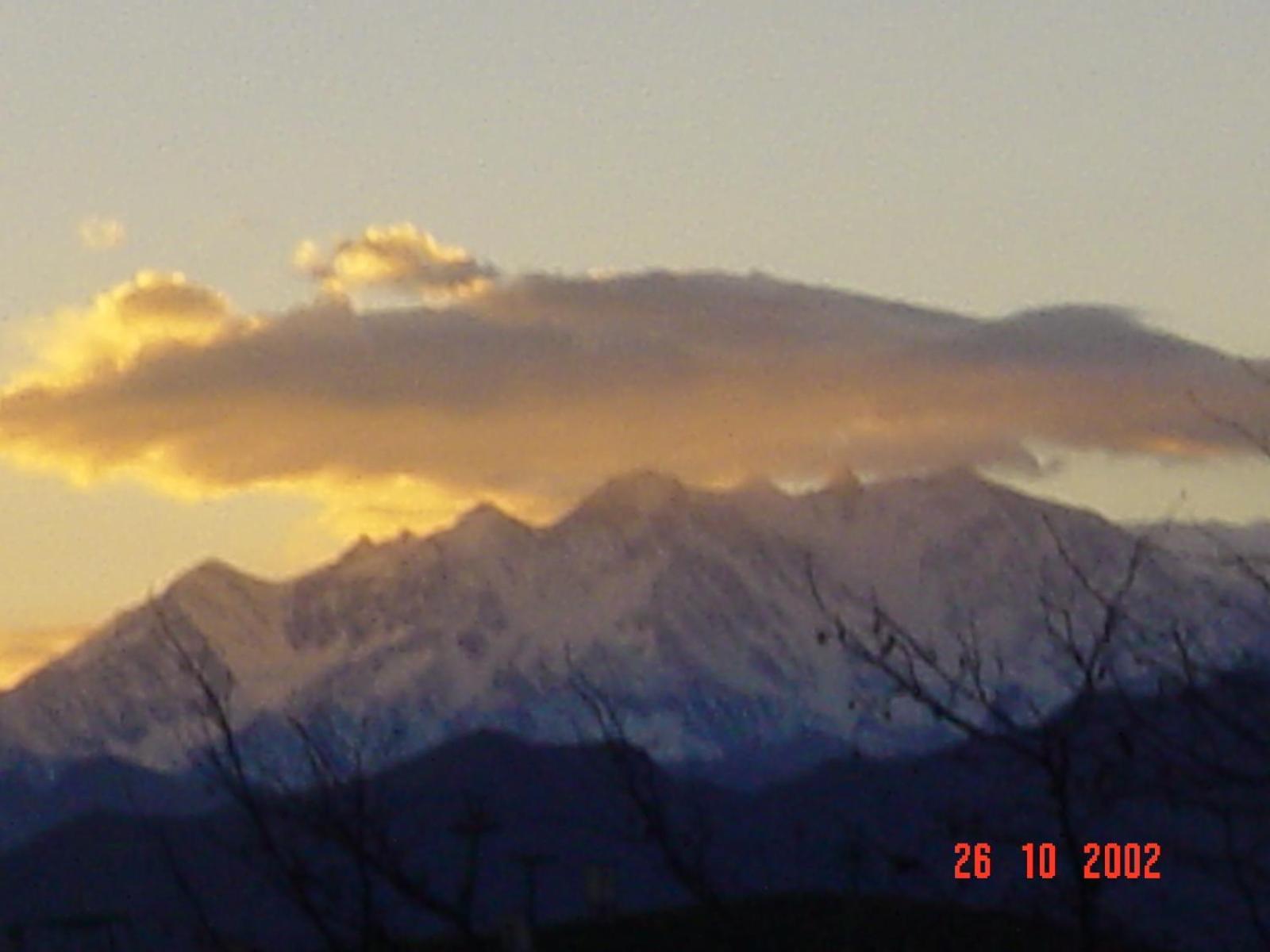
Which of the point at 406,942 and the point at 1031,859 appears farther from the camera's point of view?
the point at 406,942

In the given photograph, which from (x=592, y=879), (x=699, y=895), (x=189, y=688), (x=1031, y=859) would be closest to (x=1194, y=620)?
(x=1031, y=859)

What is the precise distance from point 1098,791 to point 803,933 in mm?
7100

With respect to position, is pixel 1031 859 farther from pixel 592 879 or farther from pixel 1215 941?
pixel 592 879

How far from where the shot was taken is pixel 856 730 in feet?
47.8

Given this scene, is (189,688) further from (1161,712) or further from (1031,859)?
(1161,712)

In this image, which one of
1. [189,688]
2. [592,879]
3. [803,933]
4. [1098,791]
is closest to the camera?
[1098,791]

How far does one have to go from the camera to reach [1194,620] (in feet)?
44.3

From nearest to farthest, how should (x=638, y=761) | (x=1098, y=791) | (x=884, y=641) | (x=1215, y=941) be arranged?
(x=1098, y=791)
(x=884, y=641)
(x=638, y=761)
(x=1215, y=941)

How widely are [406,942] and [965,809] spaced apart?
2.64 meters

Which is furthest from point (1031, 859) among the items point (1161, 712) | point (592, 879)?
point (592, 879)

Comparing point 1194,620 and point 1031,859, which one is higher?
point 1194,620
